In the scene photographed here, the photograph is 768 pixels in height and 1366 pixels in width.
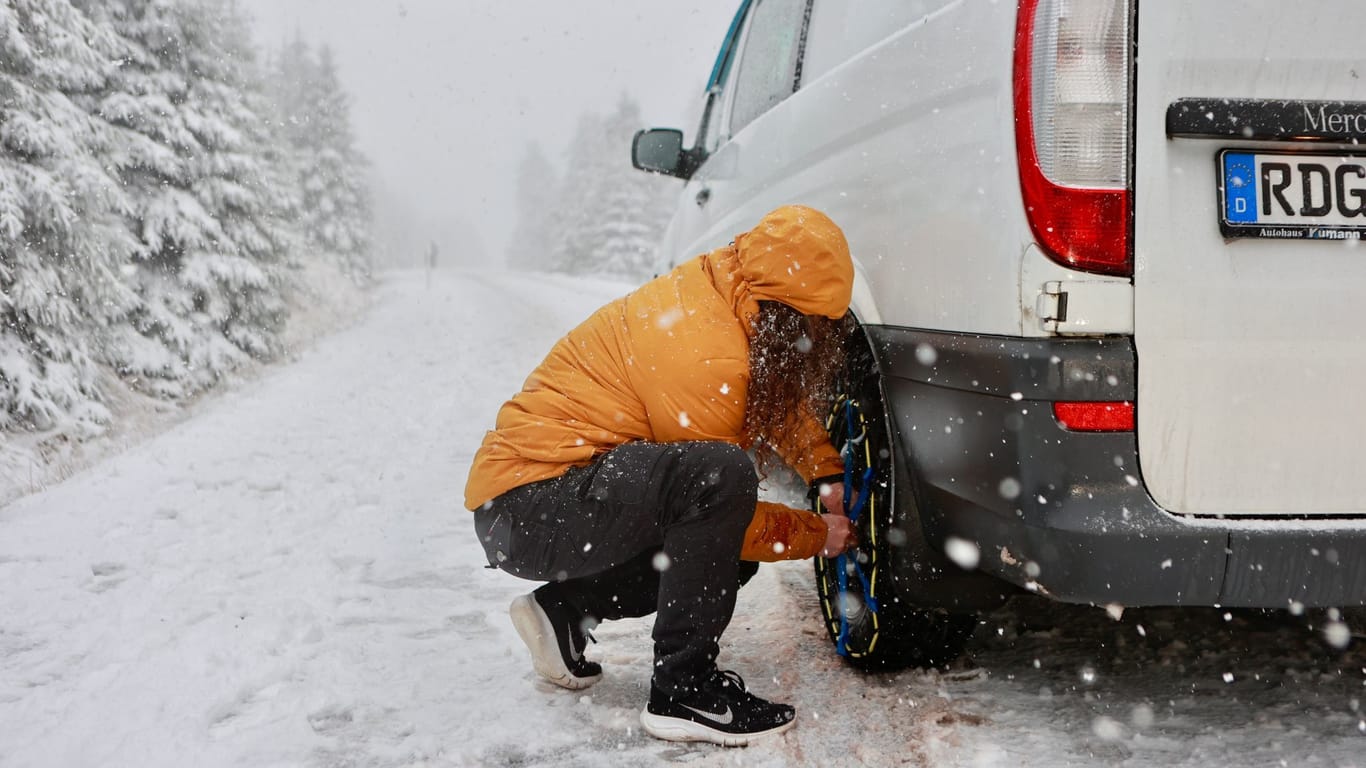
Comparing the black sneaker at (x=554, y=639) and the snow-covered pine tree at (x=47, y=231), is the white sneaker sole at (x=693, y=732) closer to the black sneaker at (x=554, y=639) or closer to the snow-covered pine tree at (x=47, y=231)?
the black sneaker at (x=554, y=639)

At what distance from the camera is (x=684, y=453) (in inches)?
81.6

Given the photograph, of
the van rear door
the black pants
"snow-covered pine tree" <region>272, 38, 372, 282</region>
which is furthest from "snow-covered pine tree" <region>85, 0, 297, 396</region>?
"snow-covered pine tree" <region>272, 38, 372, 282</region>

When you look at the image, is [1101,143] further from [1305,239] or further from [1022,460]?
[1022,460]

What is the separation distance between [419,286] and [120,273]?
23677 mm

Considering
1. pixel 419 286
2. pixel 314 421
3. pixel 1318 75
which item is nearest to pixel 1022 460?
pixel 1318 75

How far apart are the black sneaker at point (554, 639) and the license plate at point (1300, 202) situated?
5.81 feet

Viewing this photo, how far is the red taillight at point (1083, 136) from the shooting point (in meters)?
1.60

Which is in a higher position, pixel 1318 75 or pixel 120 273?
pixel 1318 75

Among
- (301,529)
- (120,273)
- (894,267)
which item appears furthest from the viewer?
(120,273)

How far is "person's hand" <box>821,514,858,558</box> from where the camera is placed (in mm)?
2270

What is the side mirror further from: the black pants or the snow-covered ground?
the black pants

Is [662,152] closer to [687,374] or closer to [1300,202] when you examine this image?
[687,374]

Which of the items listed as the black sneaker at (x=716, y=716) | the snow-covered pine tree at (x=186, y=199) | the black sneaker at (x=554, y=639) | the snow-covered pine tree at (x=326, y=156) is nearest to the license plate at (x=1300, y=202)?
the black sneaker at (x=716, y=716)

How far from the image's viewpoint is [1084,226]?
1.61m
